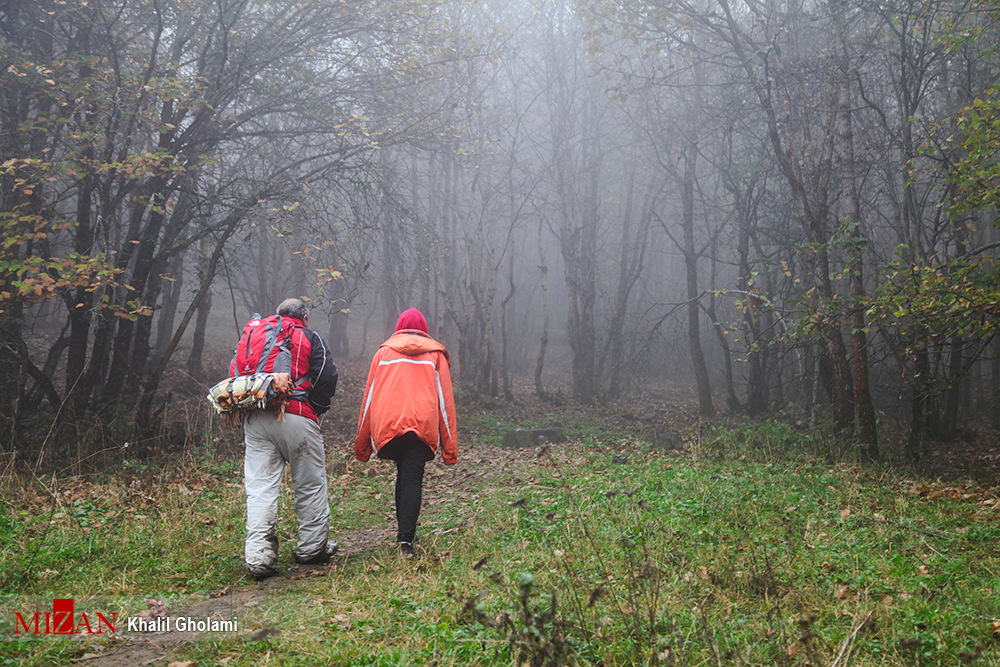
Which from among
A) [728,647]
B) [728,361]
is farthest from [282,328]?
[728,361]

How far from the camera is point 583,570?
395 centimetres

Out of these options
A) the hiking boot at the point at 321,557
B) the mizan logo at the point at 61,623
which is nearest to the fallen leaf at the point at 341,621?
the mizan logo at the point at 61,623

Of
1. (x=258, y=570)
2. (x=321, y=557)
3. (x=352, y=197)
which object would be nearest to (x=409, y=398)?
(x=321, y=557)

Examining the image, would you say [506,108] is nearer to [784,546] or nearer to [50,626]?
[784,546]

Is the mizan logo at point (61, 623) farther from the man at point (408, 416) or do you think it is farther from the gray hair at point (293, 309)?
the gray hair at point (293, 309)

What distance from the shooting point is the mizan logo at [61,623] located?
10.2 ft

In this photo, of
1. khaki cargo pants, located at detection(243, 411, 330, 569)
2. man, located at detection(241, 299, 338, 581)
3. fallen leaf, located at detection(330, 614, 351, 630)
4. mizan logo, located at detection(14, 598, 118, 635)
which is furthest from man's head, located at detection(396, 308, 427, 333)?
mizan logo, located at detection(14, 598, 118, 635)

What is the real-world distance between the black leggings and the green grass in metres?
0.23

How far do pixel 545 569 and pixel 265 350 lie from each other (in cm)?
250

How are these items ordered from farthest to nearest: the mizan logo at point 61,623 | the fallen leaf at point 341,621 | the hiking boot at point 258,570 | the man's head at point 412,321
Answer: the man's head at point 412,321, the hiking boot at point 258,570, the fallen leaf at point 341,621, the mizan logo at point 61,623

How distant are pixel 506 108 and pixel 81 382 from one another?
14404 millimetres

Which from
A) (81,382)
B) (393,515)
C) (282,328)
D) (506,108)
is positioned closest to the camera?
(282,328)

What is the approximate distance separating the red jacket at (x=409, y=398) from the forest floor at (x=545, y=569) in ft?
2.74

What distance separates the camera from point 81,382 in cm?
909
